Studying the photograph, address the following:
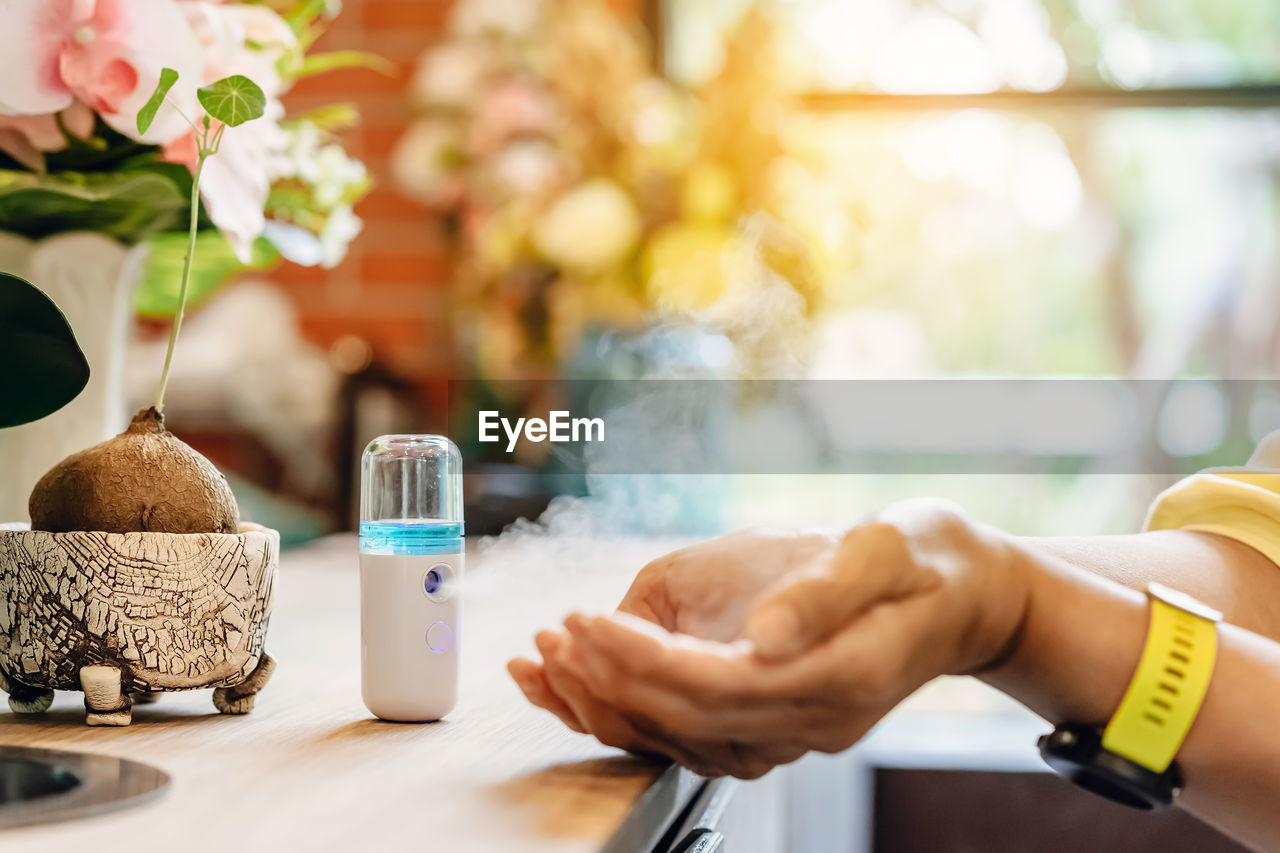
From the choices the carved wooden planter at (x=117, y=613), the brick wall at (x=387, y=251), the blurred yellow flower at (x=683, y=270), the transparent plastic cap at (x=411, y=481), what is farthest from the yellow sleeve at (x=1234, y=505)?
the brick wall at (x=387, y=251)

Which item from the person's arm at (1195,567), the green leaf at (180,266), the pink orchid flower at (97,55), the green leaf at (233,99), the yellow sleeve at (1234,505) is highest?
the pink orchid flower at (97,55)

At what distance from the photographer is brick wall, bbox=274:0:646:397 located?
2113mm

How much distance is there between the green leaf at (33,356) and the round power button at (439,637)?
7.9 inches

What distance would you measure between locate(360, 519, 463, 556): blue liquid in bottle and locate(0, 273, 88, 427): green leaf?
Result: 0.15m

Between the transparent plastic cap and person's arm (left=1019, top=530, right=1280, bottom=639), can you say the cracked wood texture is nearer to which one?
the transparent plastic cap

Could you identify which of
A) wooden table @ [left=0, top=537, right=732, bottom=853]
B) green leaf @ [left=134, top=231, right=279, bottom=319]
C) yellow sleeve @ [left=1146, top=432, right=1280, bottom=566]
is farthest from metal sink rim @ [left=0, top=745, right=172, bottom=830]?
yellow sleeve @ [left=1146, top=432, right=1280, bottom=566]

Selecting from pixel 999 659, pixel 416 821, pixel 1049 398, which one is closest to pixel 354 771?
pixel 416 821

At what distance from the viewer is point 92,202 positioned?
0.67 m

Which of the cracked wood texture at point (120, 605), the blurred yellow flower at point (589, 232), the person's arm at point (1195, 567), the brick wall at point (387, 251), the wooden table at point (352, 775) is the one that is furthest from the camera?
the brick wall at point (387, 251)

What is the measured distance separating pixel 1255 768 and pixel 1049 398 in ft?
5.74

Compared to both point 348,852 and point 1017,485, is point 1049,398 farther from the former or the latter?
point 348,852

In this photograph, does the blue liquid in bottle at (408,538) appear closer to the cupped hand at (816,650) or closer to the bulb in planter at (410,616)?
the bulb in planter at (410,616)

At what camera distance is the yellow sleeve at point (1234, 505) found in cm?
68

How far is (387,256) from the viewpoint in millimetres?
2119
